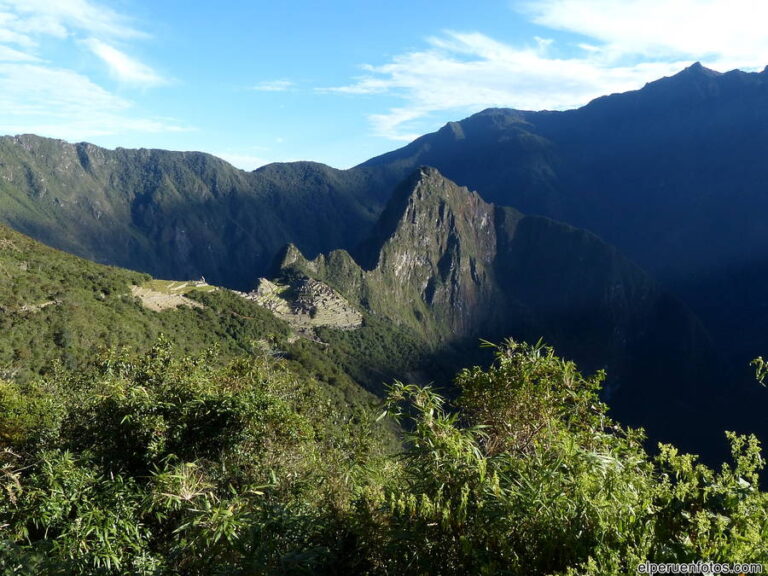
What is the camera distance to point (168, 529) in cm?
1041

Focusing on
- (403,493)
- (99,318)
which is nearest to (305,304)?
(99,318)

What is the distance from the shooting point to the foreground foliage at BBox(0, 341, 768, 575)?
5570 millimetres

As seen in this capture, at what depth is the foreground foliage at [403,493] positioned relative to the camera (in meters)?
5.57

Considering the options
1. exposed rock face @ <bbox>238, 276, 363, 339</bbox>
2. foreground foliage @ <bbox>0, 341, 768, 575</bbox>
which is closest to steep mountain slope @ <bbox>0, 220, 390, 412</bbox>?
foreground foliage @ <bbox>0, 341, 768, 575</bbox>

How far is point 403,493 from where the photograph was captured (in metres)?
7.68

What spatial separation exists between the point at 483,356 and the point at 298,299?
293 ft

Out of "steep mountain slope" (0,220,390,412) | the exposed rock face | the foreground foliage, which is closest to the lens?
the foreground foliage

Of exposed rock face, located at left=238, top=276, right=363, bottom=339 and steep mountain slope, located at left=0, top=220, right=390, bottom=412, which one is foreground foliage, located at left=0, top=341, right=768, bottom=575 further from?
exposed rock face, located at left=238, top=276, right=363, bottom=339

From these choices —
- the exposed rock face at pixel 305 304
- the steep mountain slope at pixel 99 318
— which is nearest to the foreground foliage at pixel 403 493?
the steep mountain slope at pixel 99 318

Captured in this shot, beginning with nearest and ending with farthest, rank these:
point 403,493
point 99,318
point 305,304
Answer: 1. point 403,493
2. point 99,318
3. point 305,304

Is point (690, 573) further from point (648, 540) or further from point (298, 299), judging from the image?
point (298, 299)

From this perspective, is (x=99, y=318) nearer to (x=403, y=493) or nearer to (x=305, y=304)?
(x=403, y=493)

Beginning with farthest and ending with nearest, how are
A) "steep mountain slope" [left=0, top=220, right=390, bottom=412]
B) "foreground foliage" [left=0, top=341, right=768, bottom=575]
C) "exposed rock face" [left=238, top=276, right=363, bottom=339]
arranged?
"exposed rock face" [left=238, top=276, right=363, bottom=339]
"steep mountain slope" [left=0, top=220, right=390, bottom=412]
"foreground foliage" [left=0, top=341, right=768, bottom=575]

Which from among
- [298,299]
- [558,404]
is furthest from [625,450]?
[298,299]
